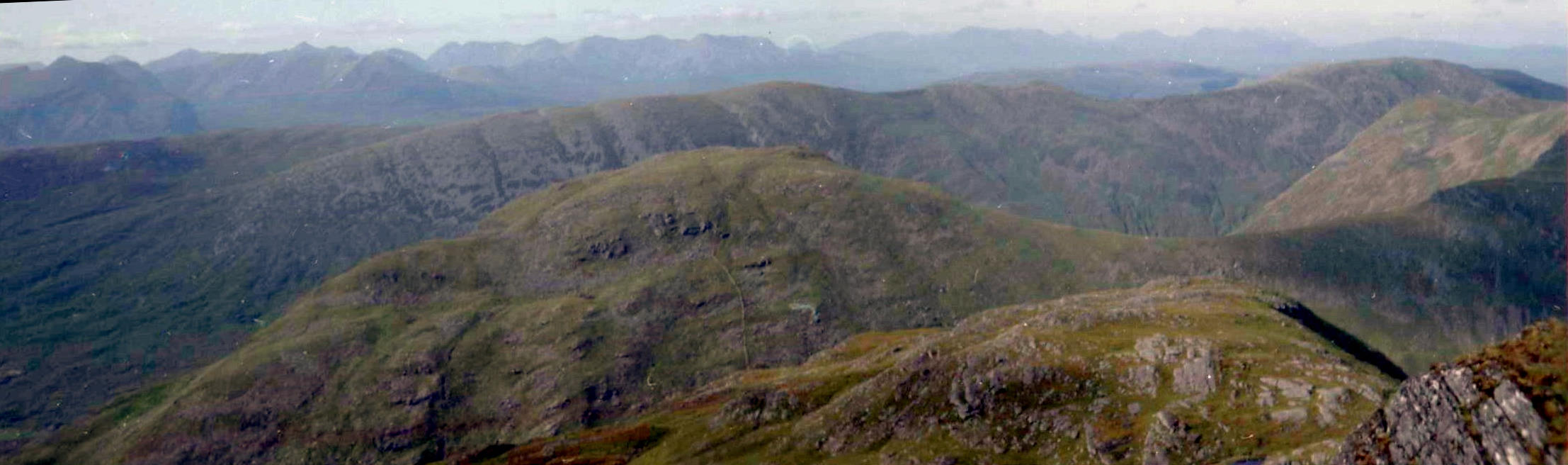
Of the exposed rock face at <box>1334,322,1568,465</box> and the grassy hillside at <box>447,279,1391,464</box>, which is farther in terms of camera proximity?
the grassy hillside at <box>447,279,1391,464</box>

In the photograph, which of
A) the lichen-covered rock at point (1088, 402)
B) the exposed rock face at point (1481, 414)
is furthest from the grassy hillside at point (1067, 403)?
the exposed rock face at point (1481, 414)

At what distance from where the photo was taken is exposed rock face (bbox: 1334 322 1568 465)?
2184cm

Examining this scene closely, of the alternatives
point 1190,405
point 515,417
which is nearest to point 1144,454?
point 1190,405

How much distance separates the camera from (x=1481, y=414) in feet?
78.5

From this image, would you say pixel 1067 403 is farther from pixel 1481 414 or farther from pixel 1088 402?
pixel 1481 414

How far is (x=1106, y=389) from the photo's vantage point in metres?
71.8

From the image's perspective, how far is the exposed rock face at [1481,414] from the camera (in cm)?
2184

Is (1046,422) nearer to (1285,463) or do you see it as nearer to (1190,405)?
(1190,405)

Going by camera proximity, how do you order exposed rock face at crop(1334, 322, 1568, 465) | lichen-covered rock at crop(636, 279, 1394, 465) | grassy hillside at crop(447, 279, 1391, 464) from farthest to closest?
grassy hillside at crop(447, 279, 1391, 464) < lichen-covered rock at crop(636, 279, 1394, 465) < exposed rock face at crop(1334, 322, 1568, 465)

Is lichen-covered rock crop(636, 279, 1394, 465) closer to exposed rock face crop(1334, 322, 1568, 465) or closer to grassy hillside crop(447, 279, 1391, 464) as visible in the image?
grassy hillside crop(447, 279, 1391, 464)

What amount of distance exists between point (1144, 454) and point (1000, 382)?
17677 millimetres

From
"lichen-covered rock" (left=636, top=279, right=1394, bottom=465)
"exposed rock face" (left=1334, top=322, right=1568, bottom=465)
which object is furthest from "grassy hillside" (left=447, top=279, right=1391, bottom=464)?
"exposed rock face" (left=1334, top=322, right=1568, bottom=465)

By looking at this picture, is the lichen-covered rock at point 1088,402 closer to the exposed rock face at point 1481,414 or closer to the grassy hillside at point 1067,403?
the grassy hillside at point 1067,403

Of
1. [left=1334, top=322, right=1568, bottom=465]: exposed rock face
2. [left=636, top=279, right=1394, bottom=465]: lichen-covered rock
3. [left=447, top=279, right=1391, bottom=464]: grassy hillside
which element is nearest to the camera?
[left=1334, top=322, right=1568, bottom=465]: exposed rock face
